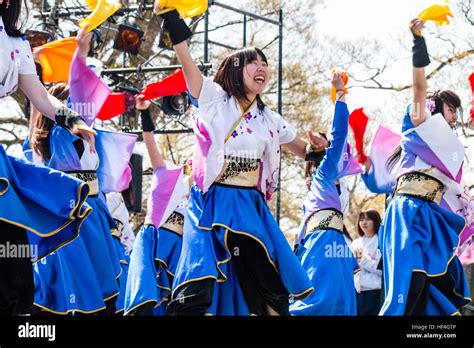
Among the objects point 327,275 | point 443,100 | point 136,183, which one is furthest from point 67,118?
point 136,183

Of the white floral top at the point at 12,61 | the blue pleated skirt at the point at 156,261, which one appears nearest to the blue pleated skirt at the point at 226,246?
the white floral top at the point at 12,61

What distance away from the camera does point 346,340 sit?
4.09 meters

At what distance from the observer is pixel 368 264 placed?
988 cm

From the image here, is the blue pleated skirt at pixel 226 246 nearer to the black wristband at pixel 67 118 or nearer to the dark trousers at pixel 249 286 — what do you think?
the dark trousers at pixel 249 286

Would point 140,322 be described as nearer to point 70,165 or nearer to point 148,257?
point 70,165

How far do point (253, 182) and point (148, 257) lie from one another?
241 centimetres

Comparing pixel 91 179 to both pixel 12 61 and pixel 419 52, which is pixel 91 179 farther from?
pixel 419 52

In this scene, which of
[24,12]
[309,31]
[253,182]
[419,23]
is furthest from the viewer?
[309,31]

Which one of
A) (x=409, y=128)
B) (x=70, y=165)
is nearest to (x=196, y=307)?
(x=70, y=165)

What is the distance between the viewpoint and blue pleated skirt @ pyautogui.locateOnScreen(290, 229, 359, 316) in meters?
7.19

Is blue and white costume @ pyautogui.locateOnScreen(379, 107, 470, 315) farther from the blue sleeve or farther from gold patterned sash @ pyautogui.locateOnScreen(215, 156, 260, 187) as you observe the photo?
gold patterned sash @ pyautogui.locateOnScreen(215, 156, 260, 187)

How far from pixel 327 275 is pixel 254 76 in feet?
8.14

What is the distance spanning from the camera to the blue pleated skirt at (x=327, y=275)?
7.19 metres

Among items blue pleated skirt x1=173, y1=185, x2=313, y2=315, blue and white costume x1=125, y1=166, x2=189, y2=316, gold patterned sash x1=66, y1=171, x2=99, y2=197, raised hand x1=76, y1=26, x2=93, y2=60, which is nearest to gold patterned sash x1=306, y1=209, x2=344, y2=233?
blue and white costume x1=125, y1=166, x2=189, y2=316
